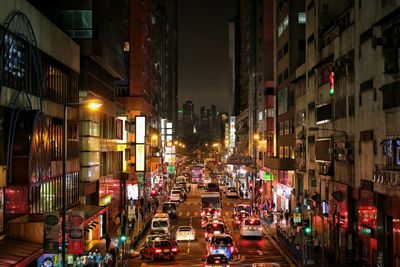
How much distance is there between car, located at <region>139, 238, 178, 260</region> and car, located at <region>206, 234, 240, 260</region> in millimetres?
2381

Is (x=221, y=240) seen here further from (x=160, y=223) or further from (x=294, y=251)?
(x=160, y=223)

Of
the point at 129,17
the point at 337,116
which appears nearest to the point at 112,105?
the point at 337,116

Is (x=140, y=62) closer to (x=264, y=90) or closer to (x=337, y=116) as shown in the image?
(x=264, y=90)

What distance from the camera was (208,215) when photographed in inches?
2392

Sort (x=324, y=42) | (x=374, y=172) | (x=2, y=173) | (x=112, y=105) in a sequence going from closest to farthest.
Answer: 1. (x=2, y=173)
2. (x=374, y=172)
3. (x=324, y=42)
4. (x=112, y=105)

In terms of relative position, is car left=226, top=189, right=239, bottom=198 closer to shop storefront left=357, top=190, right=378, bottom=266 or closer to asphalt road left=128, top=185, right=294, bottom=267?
asphalt road left=128, top=185, right=294, bottom=267

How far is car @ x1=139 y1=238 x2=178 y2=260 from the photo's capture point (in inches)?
1506

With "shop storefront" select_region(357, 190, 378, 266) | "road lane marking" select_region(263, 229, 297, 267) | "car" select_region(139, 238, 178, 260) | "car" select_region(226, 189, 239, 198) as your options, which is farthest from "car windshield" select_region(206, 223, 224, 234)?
"car" select_region(226, 189, 239, 198)

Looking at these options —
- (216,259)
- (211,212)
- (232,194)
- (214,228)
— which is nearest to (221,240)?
(216,259)

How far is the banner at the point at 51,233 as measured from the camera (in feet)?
82.6

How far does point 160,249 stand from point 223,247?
3867 mm

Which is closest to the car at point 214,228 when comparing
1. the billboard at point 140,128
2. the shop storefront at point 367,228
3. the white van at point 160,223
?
the white van at point 160,223

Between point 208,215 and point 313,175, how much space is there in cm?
1344

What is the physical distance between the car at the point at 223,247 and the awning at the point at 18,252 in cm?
1184
